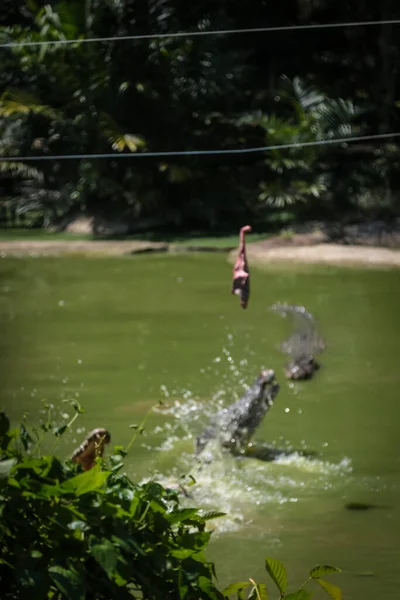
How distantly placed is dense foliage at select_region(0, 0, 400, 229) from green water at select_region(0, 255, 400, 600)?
11.7 feet

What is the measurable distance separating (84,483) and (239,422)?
11.6 feet

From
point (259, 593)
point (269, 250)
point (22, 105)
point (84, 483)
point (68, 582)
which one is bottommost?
point (269, 250)

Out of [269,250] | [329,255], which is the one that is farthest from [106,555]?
[269,250]

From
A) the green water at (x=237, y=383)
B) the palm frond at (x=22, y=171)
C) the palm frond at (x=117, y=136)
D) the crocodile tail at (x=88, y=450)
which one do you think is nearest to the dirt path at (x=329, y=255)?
the green water at (x=237, y=383)

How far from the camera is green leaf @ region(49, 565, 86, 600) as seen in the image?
2.06 m

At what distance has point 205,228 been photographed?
51.7 ft

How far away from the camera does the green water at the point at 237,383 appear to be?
4.62 meters

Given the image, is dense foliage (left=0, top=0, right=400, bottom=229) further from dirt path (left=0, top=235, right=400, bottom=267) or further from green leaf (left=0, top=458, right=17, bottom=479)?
green leaf (left=0, top=458, right=17, bottom=479)

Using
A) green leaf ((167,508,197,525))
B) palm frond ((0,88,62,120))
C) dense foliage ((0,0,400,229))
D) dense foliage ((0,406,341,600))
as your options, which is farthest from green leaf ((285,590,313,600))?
palm frond ((0,88,62,120))

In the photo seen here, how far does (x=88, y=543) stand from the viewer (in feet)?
7.12

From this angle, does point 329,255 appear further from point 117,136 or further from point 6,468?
point 6,468

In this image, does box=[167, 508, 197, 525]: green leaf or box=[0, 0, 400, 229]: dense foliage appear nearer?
box=[167, 508, 197, 525]: green leaf

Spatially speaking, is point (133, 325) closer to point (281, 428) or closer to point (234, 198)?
point (281, 428)

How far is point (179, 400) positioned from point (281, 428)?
853 millimetres
